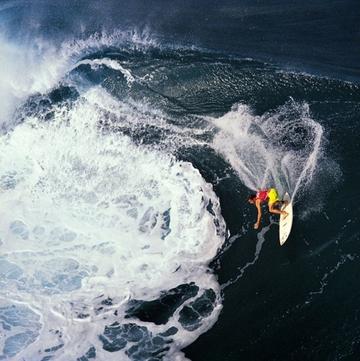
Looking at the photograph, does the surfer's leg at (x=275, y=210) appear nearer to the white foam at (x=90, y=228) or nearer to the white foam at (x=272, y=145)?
the white foam at (x=272, y=145)

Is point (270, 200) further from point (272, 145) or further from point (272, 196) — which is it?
point (272, 145)

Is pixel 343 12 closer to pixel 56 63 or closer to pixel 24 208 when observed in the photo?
pixel 56 63

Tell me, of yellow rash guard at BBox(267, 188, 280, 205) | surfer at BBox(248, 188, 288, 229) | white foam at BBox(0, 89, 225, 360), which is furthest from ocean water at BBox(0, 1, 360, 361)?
yellow rash guard at BBox(267, 188, 280, 205)

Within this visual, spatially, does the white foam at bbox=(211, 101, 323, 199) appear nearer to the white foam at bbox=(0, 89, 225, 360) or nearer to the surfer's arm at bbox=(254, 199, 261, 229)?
the surfer's arm at bbox=(254, 199, 261, 229)

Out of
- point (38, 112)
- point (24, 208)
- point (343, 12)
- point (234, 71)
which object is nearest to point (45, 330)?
point (24, 208)

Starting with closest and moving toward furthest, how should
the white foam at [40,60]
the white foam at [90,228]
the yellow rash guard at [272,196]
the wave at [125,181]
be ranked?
1. the wave at [125,181]
2. the white foam at [90,228]
3. the yellow rash guard at [272,196]
4. the white foam at [40,60]

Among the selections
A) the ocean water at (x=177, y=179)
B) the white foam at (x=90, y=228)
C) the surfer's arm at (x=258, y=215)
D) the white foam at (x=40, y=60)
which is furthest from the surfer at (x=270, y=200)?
the white foam at (x=40, y=60)
